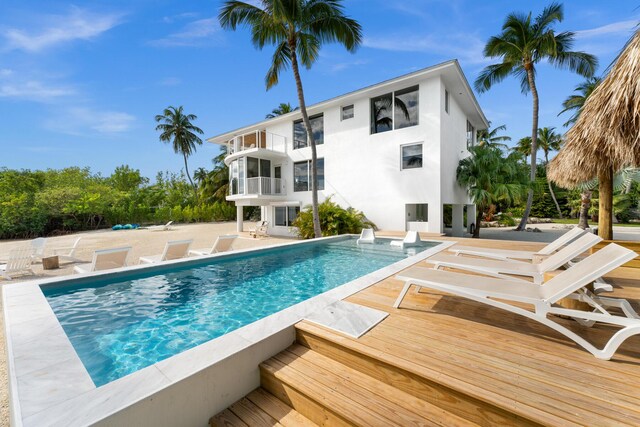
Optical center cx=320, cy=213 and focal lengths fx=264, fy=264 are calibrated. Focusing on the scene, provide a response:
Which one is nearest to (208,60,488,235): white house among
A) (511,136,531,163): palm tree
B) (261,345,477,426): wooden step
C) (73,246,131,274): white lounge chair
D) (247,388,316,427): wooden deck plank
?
(73,246,131,274): white lounge chair

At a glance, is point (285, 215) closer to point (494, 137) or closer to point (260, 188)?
point (260, 188)

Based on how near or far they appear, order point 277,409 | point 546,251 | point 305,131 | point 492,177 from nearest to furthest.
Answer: point 277,409 < point 546,251 < point 492,177 < point 305,131

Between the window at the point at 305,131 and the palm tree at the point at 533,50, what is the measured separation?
452 inches

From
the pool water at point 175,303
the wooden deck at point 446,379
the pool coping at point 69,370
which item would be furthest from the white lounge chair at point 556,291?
the pool water at point 175,303

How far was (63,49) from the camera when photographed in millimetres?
11219

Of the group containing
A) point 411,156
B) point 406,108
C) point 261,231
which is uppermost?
point 406,108

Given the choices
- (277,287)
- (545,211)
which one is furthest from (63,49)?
(545,211)

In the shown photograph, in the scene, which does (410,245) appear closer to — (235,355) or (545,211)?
(235,355)

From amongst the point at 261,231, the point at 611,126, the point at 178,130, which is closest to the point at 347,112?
the point at 261,231

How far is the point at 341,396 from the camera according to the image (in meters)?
2.12

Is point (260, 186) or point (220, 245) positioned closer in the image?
point (220, 245)

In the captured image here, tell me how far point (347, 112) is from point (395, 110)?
3103mm

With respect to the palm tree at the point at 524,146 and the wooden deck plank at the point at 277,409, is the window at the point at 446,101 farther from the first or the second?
the palm tree at the point at 524,146

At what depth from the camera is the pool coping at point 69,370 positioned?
1760 millimetres
